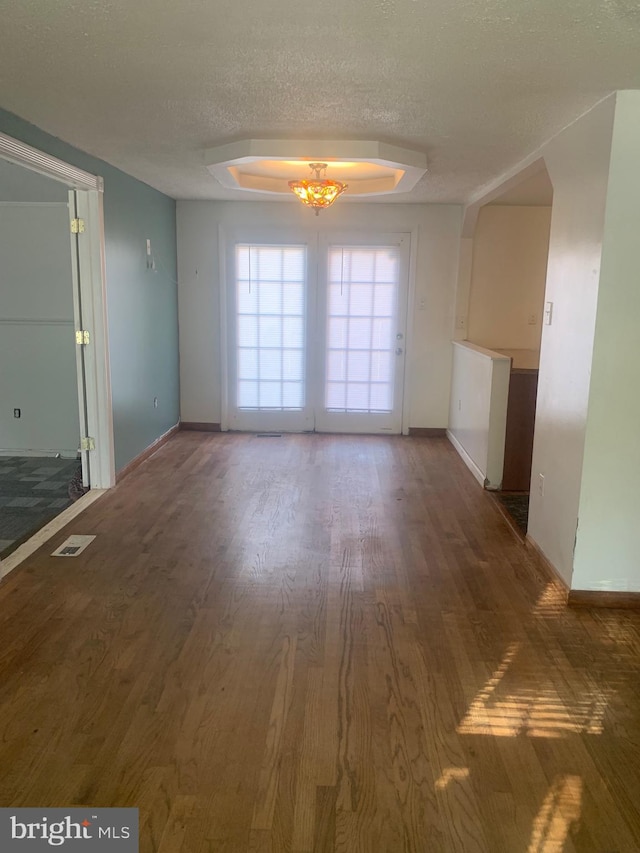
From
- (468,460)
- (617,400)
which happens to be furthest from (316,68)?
(468,460)

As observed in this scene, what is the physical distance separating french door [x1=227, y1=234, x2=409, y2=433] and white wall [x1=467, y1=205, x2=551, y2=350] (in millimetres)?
738

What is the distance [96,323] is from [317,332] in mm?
2614

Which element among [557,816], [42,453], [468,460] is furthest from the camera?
[42,453]

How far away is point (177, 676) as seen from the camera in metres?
2.40

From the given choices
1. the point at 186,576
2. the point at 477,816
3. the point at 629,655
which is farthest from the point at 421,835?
the point at 186,576

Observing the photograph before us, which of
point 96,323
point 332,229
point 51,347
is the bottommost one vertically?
point 51,347

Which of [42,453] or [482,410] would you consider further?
[42,453]

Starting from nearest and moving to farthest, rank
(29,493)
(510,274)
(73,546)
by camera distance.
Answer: (73,546) → (29,493) → (510,274)

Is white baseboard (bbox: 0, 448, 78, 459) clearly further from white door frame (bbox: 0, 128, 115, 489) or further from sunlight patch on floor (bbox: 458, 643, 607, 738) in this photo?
sunlight patch on floor (bbox: 458, 643, 607, 738)

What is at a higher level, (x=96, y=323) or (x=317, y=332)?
(x=96, y=323)

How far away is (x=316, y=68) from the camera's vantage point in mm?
2484

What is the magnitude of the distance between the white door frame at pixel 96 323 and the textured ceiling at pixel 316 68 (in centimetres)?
56

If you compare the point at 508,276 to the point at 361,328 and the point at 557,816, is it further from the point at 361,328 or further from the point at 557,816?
the point at 557,816

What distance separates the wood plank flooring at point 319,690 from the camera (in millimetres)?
1784
